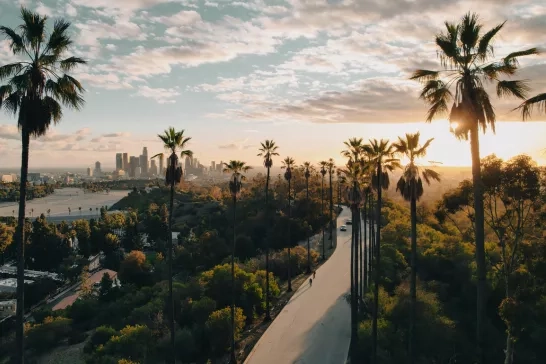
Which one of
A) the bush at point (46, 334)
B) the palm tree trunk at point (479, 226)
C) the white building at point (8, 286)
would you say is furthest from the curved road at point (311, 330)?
the white building at point (8, 286)

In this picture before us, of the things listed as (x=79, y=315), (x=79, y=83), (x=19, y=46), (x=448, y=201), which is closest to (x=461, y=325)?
(x=448, y=201)

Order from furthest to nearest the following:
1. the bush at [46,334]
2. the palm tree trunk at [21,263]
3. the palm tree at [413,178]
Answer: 1. the bush at [46,334]
2. the palm tree at [413,178]
3. the palm tree trunk at [21,263]

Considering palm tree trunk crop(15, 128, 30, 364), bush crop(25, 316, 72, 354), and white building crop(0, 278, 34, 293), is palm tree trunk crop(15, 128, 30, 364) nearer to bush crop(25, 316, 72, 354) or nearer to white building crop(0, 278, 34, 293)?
bush crop(25, 316, 72, 354)

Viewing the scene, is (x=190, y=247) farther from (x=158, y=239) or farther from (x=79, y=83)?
(x=79, y=83)

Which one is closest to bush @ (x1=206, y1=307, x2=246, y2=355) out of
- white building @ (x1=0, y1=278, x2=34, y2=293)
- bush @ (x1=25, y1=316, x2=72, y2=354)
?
bush @ (x1=25, y1=316, x2=72, y2=354)

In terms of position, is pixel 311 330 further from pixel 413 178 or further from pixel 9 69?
pixel 9 69

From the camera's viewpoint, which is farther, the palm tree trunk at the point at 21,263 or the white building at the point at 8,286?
the white building at the point at 8,286

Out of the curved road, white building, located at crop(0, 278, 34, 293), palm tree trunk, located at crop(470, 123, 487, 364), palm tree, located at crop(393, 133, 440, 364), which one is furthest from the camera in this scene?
white building, located at crop(0, 278, 34, 293)

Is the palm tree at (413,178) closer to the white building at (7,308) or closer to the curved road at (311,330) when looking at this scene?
the curved road at (311,330)

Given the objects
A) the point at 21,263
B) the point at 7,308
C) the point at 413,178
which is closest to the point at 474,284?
the point at 413,178

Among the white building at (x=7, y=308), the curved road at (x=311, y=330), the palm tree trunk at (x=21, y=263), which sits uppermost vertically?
the palm tree trunk at (x=21, y=263)
